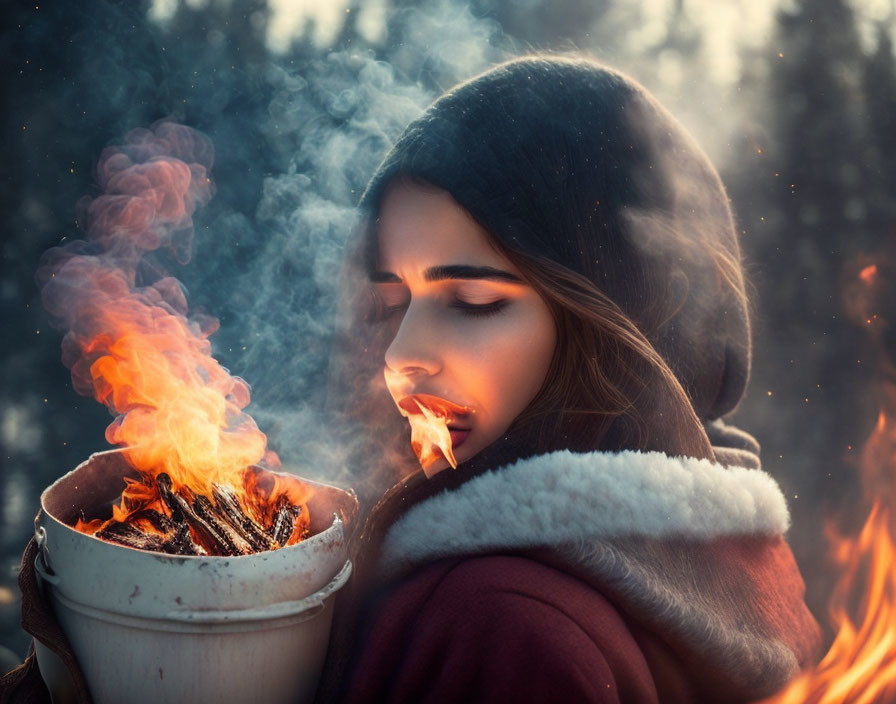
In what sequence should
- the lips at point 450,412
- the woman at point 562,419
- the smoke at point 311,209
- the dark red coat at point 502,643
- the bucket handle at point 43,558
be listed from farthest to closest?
the smoke at point 311,209 → the lips at point 450,412 → the bucket handle at point 43,558 → the woman at point 562,419 → the dark red coat at point 502,643

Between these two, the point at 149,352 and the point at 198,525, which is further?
the point at 149,352

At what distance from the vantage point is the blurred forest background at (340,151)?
10.00ft

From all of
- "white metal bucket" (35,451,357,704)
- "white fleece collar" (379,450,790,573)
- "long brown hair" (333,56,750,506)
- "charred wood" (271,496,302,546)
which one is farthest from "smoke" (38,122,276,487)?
"long brown hair" (333,56,750,506)

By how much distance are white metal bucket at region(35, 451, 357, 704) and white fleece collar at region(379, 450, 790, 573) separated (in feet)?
0.82

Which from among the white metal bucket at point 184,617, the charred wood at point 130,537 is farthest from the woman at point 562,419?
the charred wood at point 130,537

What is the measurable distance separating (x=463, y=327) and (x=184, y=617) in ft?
2.83

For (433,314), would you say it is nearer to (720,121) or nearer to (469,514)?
(469,514)

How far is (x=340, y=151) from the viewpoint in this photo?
2.94m

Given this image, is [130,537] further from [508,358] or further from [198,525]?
[508,358]

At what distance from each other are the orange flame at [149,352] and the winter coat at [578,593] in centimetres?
54

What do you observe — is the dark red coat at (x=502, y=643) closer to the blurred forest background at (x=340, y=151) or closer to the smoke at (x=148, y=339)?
the smoke at (x=148, y=339)

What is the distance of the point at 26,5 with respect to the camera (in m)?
3.25

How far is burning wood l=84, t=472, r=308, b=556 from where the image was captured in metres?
1.49

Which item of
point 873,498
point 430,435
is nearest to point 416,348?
point 430,435
